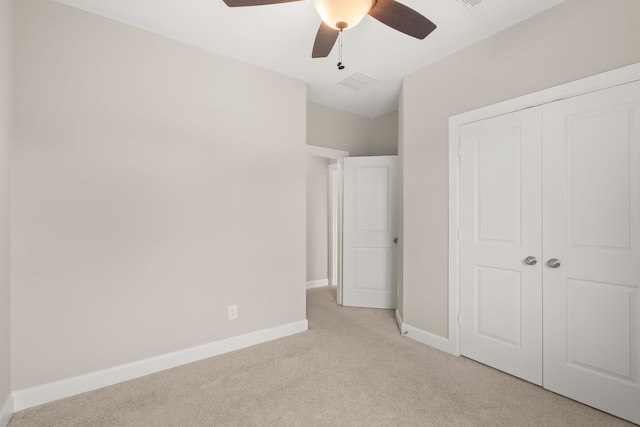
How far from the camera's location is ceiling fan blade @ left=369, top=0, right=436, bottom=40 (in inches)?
59.0

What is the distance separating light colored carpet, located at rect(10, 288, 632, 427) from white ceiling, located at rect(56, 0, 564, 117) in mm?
2608

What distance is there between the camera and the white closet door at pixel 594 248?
1.77m

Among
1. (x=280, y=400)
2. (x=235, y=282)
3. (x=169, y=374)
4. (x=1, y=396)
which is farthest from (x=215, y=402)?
(x=1, y=396)

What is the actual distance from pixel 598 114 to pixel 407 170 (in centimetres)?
151

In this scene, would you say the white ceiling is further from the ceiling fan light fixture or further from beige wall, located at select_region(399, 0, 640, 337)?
the ceiling fan light fixture

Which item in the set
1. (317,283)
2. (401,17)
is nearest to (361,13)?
(401,17)

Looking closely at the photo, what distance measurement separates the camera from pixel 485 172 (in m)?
2.46

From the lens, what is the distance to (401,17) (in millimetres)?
1576

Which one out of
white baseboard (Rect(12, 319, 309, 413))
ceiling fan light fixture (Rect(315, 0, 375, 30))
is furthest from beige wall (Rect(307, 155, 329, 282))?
ceiling fan light fixture (Rect(315, 0, 375, 30))

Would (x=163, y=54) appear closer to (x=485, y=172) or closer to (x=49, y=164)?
(x=49, y=164)

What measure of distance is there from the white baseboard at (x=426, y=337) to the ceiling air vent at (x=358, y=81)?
2.63 m

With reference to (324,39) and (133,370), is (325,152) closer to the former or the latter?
(324,39)

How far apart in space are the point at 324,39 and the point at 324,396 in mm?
2325

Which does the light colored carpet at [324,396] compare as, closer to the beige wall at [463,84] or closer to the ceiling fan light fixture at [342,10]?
the beige wall at [463,84]
